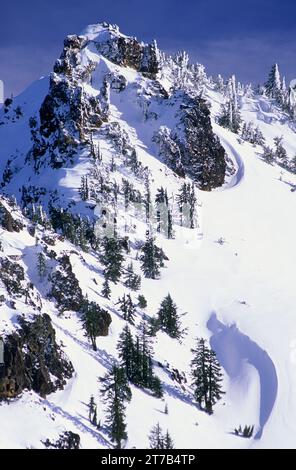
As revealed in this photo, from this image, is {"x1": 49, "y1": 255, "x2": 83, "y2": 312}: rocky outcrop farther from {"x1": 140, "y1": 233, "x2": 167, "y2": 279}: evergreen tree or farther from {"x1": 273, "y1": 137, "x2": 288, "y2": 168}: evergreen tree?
{"x1": 273, "y1": 137, "x2": 288, "y2": 168}: evergreen tree

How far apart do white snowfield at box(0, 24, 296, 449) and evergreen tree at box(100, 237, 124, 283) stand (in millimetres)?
1554

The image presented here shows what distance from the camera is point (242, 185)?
128 meters

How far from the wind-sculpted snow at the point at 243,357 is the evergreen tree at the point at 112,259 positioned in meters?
15.3

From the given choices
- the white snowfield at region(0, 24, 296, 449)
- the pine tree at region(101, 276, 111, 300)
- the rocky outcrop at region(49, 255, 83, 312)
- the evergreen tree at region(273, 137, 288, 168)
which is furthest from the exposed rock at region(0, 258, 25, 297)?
the evergreen tree at region(273, 137, 288, 168)

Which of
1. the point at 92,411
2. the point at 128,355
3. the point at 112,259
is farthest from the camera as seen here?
the point at 112,259

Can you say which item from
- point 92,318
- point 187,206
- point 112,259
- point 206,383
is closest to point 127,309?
point 92,318

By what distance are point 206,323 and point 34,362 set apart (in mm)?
32289

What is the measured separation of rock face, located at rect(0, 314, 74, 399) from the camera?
141 ft

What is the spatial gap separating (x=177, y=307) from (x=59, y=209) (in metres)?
35.3

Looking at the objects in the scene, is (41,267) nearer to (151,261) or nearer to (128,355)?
(128,355)

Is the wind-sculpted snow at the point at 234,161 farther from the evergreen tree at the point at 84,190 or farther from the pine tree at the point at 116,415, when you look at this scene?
the pine tree at the point at 116,415

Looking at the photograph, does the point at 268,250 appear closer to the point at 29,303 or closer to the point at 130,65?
the point at 29,303

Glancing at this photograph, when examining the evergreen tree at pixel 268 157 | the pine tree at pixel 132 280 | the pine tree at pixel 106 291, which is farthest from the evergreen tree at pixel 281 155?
the pine tree at pixel 106 291

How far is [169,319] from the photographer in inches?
2643
